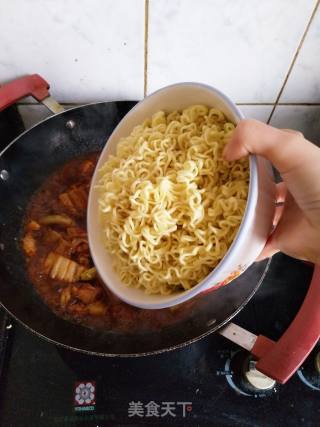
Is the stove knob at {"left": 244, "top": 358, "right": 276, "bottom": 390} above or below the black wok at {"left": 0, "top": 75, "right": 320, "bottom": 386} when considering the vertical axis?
below

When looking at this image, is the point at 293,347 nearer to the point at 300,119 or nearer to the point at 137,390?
the point at 137,390

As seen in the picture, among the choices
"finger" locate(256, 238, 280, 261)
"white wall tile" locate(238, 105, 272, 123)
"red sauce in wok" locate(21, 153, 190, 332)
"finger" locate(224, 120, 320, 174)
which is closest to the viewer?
"finger" locate(224, 120, 320, 174)

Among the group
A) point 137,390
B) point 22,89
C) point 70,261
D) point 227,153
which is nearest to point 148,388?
point 137,390

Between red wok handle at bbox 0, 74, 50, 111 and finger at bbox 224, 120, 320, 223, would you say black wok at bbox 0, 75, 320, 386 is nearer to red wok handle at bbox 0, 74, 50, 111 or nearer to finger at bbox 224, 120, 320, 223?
red wok handle at bbox 0, 74, 50, 111


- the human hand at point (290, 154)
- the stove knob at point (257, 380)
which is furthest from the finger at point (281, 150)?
the stove knob at point (257, 380)

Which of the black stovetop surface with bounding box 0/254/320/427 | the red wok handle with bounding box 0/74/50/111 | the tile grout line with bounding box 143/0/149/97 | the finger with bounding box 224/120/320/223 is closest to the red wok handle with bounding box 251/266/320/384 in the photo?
the black stovetop surface with bounding box 0/254/320/427
